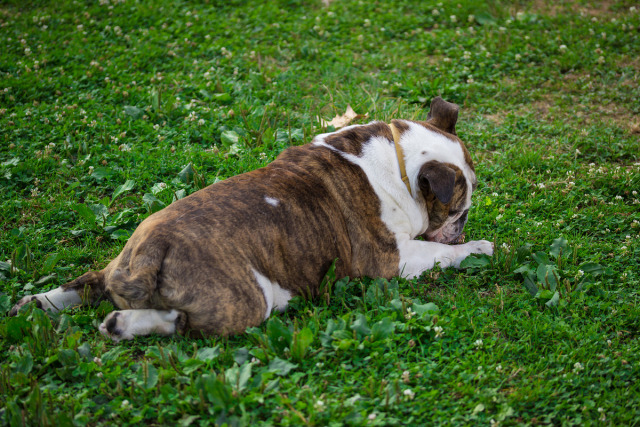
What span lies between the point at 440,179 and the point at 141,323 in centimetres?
236

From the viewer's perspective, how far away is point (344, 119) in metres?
6.44

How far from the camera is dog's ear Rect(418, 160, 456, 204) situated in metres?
4.40

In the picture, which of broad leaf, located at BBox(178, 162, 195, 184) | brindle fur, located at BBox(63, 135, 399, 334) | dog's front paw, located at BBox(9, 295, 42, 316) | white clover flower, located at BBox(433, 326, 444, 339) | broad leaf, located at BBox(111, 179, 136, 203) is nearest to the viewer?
brindle fur, located at BBox(63, 135, 399, 334)

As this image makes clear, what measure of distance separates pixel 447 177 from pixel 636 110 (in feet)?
12.7

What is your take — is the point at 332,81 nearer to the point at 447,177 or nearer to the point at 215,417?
the point at 447,177

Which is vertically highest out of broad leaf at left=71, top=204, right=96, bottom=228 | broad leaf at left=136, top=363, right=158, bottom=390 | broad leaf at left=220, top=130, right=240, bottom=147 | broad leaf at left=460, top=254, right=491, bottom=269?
broad leaf at left=220, top=130, right=240, bottom=147

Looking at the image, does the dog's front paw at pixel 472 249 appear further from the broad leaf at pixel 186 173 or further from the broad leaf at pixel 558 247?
the broad leaf at pixel 186 173

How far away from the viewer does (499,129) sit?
680cm

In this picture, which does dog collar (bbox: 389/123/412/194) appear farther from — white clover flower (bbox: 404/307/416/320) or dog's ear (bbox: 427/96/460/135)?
white clover flower (bbox: 404/307/416/320)

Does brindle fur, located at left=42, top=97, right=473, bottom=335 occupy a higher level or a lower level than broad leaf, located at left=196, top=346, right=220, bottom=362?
higher

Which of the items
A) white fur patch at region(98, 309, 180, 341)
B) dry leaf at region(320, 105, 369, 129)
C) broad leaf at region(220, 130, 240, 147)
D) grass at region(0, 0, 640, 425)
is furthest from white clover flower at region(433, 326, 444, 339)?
broad leaf at region(220, 130, 240, 147)

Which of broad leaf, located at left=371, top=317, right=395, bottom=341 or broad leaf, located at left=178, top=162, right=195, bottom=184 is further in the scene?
broad leaf, located at left=178, top=162, right=195, bottom=184

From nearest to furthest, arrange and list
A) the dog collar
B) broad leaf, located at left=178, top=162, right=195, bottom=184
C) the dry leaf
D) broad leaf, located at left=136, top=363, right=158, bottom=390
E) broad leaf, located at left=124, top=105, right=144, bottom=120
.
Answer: broad leaf, located at left=136, top=363, right=158, bottom=390 < the dog collar < broad leaf, located at left=178, top=162, right=195, bottom=184 < the dry leaf < broad leaf, located at left=124, top=105, right=144, bottom=120

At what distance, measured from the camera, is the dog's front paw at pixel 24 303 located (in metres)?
4.18
